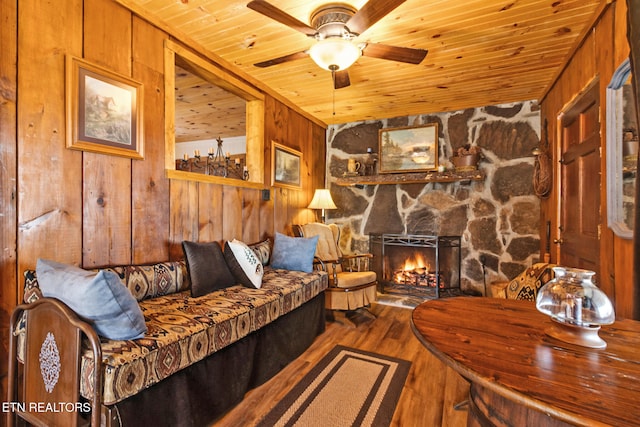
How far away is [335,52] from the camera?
186 cm

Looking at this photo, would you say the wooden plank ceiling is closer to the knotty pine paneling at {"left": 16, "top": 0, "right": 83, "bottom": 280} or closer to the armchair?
the knotty pine paneling at {"left": 16, "top": 0, "right": 83, "bottom": 280}

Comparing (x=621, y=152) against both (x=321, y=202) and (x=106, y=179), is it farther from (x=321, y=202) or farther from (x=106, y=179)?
(x=106, y=179)

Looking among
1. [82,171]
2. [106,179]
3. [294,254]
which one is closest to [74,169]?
[82,171]

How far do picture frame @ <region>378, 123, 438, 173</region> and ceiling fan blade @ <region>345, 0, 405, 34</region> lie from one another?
101 inches

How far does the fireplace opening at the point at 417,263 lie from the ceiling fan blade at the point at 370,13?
9.27 ft

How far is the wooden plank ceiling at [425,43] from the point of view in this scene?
1.99m

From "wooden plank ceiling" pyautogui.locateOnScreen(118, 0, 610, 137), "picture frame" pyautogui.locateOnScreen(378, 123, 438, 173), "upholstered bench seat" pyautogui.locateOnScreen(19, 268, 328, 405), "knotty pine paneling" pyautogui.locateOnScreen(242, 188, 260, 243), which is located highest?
"wooden plank ceiling" pyautogui.locateOnScreen(118, 0, 610, 137)

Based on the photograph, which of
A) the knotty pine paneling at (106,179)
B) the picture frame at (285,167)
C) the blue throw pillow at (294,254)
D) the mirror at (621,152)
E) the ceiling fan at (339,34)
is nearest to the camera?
the mirror at (621,152)

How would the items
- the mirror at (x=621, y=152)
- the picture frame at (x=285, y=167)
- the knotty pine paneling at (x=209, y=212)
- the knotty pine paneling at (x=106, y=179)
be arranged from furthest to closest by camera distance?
1. the picture frame at (x=285, y=167)
2. the knotty pine paneling at (x=209, y=212)
3. the knotty pine paneling at (x=106, y=179)
4. the mirror at (x=621, y=152)

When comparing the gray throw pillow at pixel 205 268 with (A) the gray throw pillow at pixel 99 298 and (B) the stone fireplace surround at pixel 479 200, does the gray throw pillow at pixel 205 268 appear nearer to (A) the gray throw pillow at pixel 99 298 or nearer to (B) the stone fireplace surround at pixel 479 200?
(A) the gray throw pillow at pixel 99 298

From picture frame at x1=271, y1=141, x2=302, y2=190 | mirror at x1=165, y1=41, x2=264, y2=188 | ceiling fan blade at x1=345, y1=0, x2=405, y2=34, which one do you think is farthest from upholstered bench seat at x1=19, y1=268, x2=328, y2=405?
ceiling fan blade at x1=345, y1=0, x2=405, y2=34

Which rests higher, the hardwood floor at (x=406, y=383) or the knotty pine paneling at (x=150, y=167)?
the knotty pine paneling at (x=150, y=167)

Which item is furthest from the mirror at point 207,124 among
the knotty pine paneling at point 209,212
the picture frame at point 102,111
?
the picture frame at point 102,111

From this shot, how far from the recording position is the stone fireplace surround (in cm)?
360
